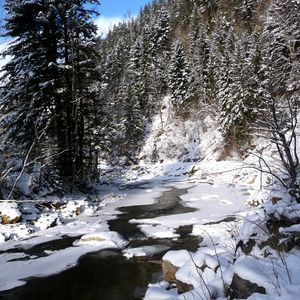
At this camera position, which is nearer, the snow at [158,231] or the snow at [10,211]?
the snow at [158,231]

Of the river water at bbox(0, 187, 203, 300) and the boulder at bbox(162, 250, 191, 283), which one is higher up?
the boulder at bbox(162, 250, 191, 283)

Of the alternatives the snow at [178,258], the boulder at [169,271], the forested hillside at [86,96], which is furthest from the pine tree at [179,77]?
the boulder at [169,271]

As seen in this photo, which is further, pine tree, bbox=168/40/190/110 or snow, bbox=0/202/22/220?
pine tree, bbox=168/40/190/110

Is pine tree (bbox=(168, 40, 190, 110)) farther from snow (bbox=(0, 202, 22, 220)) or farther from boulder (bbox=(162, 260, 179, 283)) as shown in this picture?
boulder (bbox=(162, 260, 179, 283))

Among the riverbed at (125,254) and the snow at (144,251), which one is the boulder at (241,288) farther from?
the snow at (144,251)

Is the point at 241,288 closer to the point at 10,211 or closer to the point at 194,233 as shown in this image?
the point at 194,233

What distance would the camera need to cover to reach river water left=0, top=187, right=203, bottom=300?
680cm

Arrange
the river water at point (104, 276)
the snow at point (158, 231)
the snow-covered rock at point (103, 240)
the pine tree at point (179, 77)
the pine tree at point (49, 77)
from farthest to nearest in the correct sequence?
the pine tree at point (179, 77) < the pine tree at point (49, 77) < the snow at point (158, 231) < the snow-covered rock at point (103, 240) < the river water at point (104, 276)

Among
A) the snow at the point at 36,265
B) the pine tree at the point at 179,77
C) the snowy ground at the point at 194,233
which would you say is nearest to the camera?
the snowy ground at the point at 194,233

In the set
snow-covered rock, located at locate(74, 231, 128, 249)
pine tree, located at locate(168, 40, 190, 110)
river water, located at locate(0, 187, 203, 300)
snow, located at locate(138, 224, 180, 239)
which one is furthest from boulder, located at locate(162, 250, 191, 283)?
pine tree, located at locate(168, 40, 190, 110)

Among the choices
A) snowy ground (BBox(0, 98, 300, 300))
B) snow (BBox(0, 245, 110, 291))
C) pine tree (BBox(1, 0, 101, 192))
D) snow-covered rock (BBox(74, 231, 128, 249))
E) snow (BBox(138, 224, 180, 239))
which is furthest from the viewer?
pine tree (BBox(1, 0, 101, 192))

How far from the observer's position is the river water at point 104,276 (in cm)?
680

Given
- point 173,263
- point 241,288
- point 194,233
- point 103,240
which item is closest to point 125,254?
point 103,240

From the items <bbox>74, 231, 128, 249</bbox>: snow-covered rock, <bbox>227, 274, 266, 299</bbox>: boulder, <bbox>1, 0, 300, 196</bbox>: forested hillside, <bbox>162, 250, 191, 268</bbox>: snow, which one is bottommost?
<bbox>74, 231, 128, 249</bbox>: snow-covered rock
